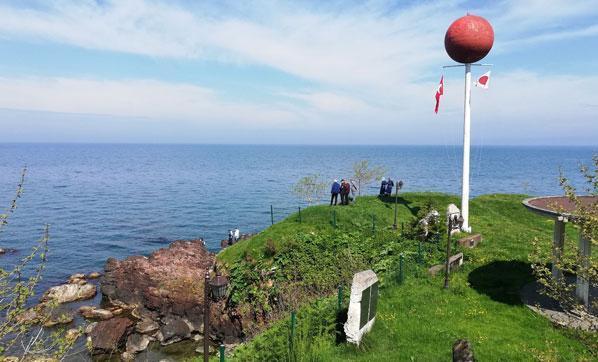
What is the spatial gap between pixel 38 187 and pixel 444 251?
283 ft

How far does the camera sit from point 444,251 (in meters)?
22.0

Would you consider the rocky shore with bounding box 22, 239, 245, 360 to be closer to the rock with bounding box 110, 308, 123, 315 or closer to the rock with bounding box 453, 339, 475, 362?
the rock with bounding box 110, 308, 123, 315

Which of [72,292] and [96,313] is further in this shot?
[72,292]

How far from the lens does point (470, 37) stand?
23406 mm

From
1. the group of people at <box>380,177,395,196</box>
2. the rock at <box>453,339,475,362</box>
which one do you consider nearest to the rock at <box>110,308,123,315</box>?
the group of people at <box>380,177,395,196</box>

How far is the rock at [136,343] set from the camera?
73.7 ft

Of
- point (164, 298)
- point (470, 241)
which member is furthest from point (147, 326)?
point (470, 241)

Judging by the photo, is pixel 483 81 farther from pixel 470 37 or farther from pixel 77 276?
pixel 77 276

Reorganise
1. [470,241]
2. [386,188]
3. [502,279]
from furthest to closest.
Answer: [386,188] < [470,241] < [502,279]

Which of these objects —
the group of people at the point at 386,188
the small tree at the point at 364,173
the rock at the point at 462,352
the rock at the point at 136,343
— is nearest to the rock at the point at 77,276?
the rock at the point at 136,343

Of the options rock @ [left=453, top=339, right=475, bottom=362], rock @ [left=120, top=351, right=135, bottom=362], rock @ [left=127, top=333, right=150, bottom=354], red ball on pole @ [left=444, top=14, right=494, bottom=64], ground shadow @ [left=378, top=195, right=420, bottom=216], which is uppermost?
red ball on pole @ [left=444, top=14, right=494, bottom=64]

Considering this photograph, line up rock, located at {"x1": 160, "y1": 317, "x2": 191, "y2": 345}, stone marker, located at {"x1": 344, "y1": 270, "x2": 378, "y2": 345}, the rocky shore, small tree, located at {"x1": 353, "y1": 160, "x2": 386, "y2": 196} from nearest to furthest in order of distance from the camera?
stone marker, located at {"x1": 344, "y1": 270, "x2": 378, "y2": 345}, the rocky shore, rock, located at {"x1": 160, "y1": 317, "x2": 191, "y2": 345}, small tree, located at {"x1": 353, "y1": 160, "x2": 386, "y2": 196}

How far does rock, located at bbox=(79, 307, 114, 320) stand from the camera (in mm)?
27047

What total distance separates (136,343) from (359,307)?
15.6 m
